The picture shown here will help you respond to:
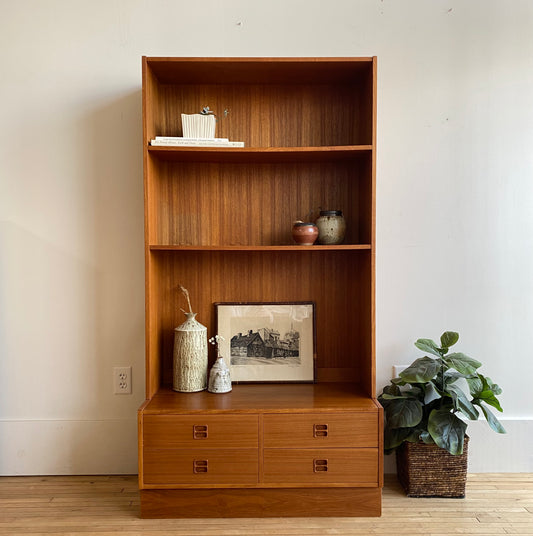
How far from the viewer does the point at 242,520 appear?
2033mm

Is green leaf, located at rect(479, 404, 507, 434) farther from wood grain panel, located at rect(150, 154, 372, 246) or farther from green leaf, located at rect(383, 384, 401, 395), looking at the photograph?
wood grain panel, located at rect(150, 154, 372, 246)

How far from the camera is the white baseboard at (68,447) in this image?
2.41 metres

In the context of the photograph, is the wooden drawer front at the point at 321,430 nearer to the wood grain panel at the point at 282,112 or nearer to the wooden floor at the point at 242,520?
the wooden floor at the point at 242,520

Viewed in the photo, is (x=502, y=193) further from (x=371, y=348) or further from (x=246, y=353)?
(x=246, y=353)

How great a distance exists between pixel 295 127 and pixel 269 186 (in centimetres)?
31

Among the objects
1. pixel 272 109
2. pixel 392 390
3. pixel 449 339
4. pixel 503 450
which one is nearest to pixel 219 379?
pixel 392 390

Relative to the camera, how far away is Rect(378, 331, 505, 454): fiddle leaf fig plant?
6.83 ft

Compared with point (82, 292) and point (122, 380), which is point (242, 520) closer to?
point (122, 380)

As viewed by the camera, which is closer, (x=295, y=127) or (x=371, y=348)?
(x=371, y=348)

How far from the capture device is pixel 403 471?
2.28 meters

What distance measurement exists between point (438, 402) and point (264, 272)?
0.99 m

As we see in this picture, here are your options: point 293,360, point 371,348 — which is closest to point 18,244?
point 293,360

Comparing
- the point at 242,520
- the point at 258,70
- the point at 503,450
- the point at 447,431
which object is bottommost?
the point at 242,520


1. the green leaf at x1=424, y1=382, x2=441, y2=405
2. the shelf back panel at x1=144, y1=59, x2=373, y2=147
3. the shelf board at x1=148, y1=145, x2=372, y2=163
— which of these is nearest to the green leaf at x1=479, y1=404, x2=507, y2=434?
the green leaf at x1=424, y1=382, x2=441, y2=405
